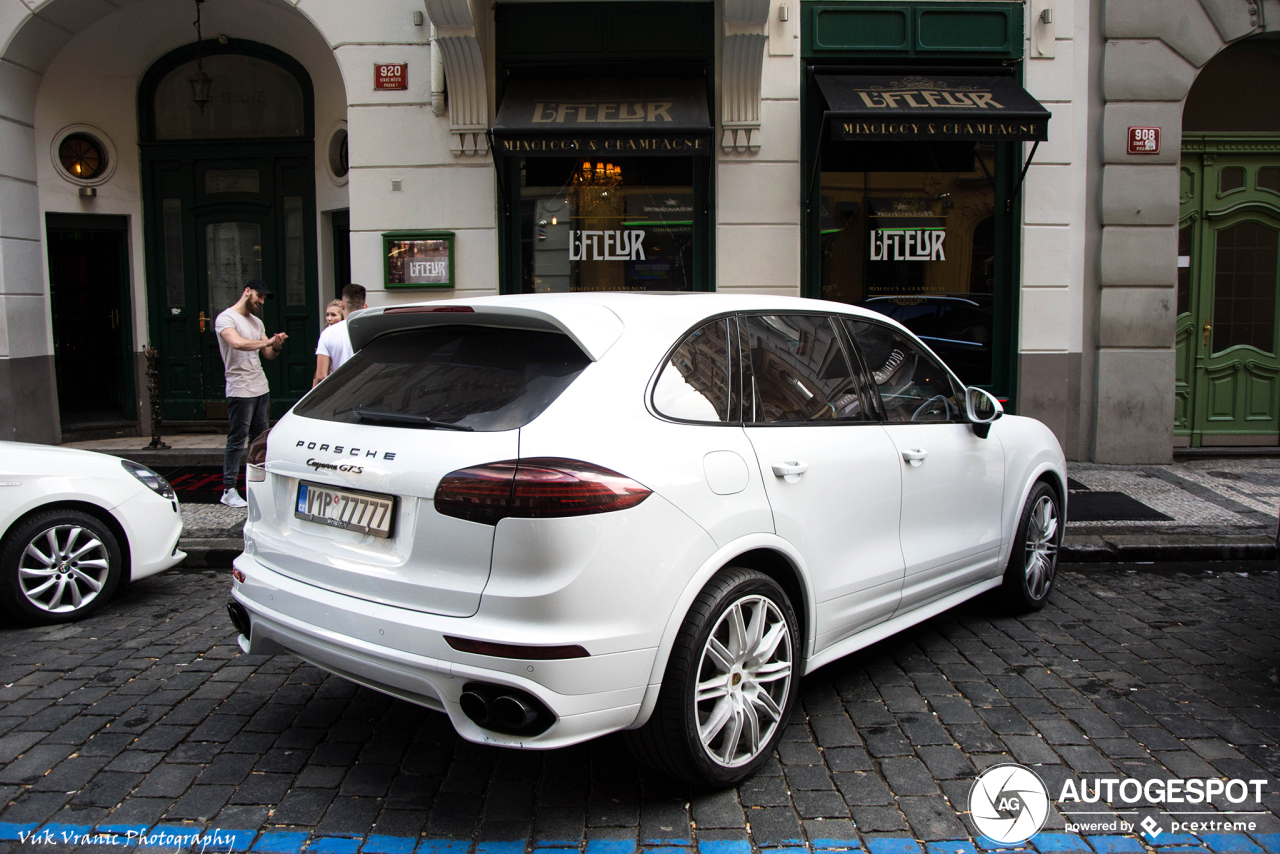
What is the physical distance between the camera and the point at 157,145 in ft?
37.2

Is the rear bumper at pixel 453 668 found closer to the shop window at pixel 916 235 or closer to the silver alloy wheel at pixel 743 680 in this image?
the silver alloy wheel at pixel 743 680

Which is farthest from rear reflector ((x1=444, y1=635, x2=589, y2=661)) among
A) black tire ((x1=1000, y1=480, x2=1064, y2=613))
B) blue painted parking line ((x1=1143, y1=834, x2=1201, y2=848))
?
black tire ((x1=1000, y1=480, x2=1064, y2=613))

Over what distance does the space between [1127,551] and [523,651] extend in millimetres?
5217

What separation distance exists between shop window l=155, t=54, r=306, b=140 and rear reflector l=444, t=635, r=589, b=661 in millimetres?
10232

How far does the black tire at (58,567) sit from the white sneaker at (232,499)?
2565mm

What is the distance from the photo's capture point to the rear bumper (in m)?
2.63

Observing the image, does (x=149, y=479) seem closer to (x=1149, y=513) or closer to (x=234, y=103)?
(x=1149, y=513)

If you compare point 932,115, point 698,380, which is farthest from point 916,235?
point 698,380

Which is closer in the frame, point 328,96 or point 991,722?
point 991,722

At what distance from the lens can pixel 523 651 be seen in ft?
8.54

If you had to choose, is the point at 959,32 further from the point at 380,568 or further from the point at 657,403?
the point at 380,568

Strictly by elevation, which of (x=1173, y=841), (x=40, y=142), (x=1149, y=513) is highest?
(x=40, y=142)

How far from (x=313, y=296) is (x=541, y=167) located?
3.52 m

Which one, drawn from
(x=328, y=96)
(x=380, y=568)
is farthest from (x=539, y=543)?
(x=328, y=96)
